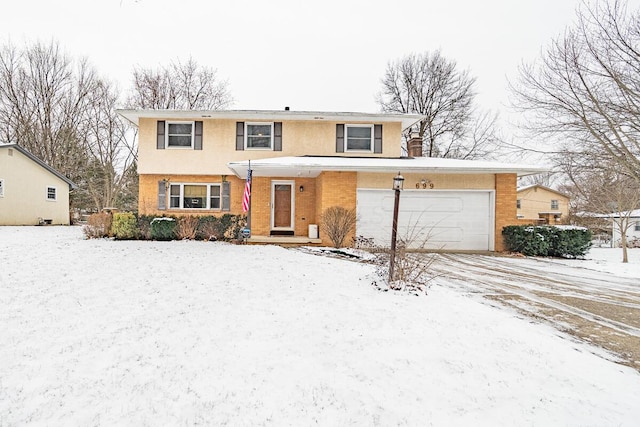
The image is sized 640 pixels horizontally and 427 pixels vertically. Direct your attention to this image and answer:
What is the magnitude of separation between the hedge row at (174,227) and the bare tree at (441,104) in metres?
16.3

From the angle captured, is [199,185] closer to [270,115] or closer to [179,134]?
[179,134]

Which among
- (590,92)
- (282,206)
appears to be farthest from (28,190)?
(590,92)

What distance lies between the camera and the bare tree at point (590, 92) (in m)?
9.61

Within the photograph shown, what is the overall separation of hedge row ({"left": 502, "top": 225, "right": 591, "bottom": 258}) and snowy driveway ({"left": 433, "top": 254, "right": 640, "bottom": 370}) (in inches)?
43.6

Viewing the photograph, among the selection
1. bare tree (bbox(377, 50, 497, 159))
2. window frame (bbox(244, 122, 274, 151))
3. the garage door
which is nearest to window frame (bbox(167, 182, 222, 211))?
window frame (bbox(244, 122, 274, 151))

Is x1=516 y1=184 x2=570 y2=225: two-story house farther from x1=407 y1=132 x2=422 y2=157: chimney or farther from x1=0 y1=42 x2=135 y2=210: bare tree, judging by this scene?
x1=0 y1=42 x2=135 y2=210: bare tree

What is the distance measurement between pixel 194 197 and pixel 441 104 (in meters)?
18.2

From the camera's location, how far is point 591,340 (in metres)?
4.08

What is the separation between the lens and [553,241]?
11664 mm

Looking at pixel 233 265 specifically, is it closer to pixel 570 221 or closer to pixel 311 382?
pixel 311 382

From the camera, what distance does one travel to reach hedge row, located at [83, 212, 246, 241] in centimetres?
1216

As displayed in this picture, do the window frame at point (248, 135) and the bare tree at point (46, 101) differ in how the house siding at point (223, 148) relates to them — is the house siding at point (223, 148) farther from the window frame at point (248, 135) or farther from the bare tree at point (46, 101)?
the bare tree at point (46, 101)

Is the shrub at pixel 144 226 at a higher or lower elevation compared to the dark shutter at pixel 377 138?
lower

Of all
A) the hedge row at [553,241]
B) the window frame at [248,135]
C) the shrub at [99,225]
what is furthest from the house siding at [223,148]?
the hedge row at [553,241]
